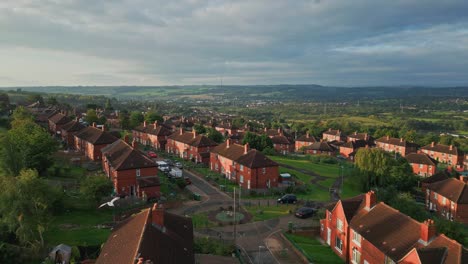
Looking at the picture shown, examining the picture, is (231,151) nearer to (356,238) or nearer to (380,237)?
(356,238)

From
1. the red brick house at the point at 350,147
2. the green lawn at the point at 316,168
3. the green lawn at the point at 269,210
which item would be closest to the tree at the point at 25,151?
the green lawn at the point at 269,210

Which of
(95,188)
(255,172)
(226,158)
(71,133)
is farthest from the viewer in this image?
(71,133)

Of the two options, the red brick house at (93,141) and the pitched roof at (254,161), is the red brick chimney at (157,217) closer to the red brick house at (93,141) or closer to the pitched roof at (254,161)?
the pitched roof at (254,161)

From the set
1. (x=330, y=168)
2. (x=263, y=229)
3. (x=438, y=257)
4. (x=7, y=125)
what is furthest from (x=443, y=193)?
(x=7, y=125)

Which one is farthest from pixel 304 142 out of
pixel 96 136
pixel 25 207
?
pixel 25 207

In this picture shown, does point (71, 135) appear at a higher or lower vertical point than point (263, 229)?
higher

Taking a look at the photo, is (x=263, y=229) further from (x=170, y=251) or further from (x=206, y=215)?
(x=170, y=251)
